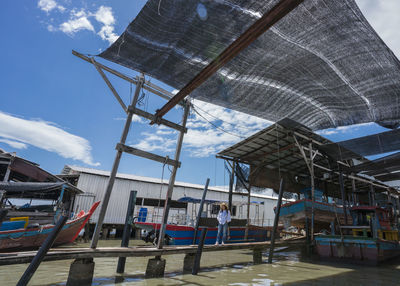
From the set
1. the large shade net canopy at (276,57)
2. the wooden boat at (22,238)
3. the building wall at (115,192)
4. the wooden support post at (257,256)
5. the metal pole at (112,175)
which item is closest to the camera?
the large shade net canopy at (276,57)

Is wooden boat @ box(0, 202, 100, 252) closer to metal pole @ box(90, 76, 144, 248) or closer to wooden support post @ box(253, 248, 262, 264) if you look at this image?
metal pole @ box(90, 76, 144, 248)

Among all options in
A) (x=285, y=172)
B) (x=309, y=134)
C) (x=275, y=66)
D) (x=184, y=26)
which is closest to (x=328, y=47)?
(x=275, y=66)

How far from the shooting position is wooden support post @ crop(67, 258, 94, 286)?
210 inches

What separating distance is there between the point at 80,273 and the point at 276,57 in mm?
6790

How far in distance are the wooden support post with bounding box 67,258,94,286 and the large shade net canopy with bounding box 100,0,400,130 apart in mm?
4870

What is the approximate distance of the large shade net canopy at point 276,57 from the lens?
4.38 meters

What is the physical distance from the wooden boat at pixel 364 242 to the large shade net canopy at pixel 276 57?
5335 mm

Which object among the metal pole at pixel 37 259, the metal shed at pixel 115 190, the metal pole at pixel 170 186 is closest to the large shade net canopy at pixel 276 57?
the metal pole at pixel 170 186

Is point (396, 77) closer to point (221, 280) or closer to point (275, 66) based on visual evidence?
point (275, 66)

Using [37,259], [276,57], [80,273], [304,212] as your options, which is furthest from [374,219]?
[37,259]

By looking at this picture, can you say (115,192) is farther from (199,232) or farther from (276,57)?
(276,57)

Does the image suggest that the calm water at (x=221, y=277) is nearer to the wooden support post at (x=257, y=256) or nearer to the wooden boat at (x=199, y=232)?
the wooden support post at (x=257, y=256)

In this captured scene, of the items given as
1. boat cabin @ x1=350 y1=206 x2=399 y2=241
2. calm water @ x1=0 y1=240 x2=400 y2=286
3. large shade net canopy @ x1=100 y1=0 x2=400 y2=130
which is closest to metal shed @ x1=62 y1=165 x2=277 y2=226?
boat cabin @ x1=350 y1=206 x2=399 y2=241

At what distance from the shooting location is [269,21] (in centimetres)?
387
